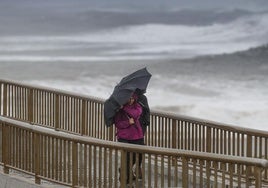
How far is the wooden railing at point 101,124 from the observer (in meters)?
14.3

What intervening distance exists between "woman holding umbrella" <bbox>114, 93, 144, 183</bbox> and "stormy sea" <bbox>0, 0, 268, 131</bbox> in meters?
3.32

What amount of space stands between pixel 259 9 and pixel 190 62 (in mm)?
42163

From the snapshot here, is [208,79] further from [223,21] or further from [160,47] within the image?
[223,21]

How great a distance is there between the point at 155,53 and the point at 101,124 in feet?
168

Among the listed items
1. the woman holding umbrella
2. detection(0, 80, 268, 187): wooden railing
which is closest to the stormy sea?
detection(0, 80, 268, 187): wooden railing

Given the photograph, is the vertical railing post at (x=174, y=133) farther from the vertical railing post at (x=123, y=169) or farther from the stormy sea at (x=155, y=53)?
the vertical railing post at (x=123, y=169)

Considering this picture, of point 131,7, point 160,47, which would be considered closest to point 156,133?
point 160,47

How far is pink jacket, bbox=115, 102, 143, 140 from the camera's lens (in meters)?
13.4


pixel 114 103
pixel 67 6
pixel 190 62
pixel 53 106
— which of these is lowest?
pixel 67 6

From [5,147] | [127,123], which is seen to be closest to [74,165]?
[127,123]

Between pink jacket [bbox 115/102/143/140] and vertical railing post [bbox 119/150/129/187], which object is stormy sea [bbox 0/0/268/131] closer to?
pink jacket [bbox 115/102/143/140]

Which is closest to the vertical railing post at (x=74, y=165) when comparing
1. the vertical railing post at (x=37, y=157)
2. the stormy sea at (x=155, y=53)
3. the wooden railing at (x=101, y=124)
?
the vertical railing post at (x=37, y=157)

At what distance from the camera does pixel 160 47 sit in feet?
Result: 238

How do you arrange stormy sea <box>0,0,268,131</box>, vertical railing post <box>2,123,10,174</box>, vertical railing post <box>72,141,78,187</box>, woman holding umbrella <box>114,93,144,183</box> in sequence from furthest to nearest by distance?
stormy sea <box>0,0,268,131</box> → vertical railing post <box>2,123,10,174</box> → woman holding umbrella <box>114,93,144,183</box> → vertical railing post <box>72,141,78,187</box>
